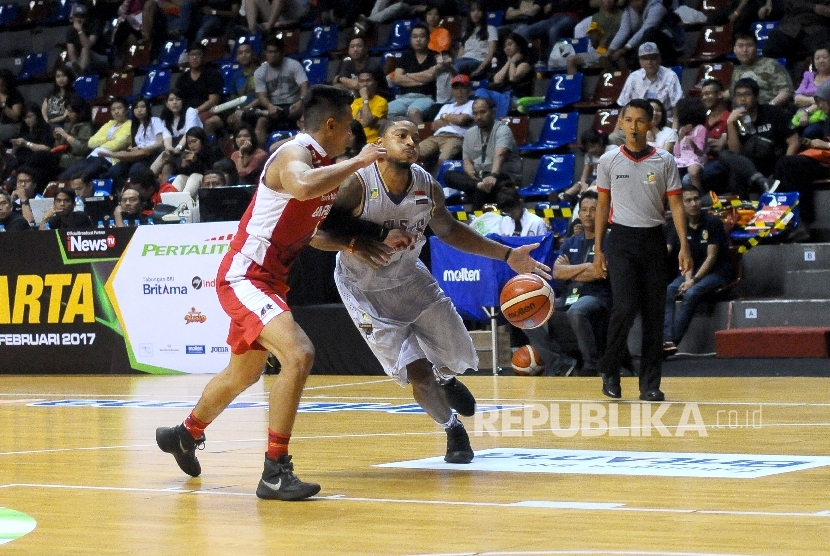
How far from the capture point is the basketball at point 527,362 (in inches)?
493

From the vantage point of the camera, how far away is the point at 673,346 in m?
12.2

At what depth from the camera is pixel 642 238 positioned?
9523 mm

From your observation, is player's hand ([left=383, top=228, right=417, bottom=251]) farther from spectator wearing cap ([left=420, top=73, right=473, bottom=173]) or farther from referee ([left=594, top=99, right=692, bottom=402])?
spectator wearing cap ([left=420, top=73, right=473, bottom=173])

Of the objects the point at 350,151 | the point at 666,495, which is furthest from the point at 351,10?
the point at 666,495

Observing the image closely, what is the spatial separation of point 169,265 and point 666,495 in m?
9.06

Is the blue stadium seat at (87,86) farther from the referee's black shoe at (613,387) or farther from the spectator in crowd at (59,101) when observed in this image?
the referee's black shoe at (613,387)

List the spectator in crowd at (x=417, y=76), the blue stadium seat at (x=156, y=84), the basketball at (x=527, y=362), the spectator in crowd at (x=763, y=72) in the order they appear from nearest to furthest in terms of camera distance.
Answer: the basketball at (x=527, y=362), the spectator in crowd at (x=763, y=72), the spectator in crowd at (x=417, y=76), the blue stadium seat at (x=156, y=84)

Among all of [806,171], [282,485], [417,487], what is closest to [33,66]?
[806,171]

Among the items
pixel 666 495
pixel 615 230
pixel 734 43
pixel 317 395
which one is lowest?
pixel 317 395

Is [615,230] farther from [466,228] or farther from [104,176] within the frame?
[104,176]

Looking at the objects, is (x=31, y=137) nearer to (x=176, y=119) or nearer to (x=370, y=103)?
(x=176, y=119)

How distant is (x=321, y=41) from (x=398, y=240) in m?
13.7

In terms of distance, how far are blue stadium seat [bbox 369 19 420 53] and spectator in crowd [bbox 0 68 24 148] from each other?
6.15 meters

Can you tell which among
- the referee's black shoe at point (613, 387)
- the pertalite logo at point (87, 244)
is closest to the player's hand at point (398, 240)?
the referee's black shoe at point (613, 387)
